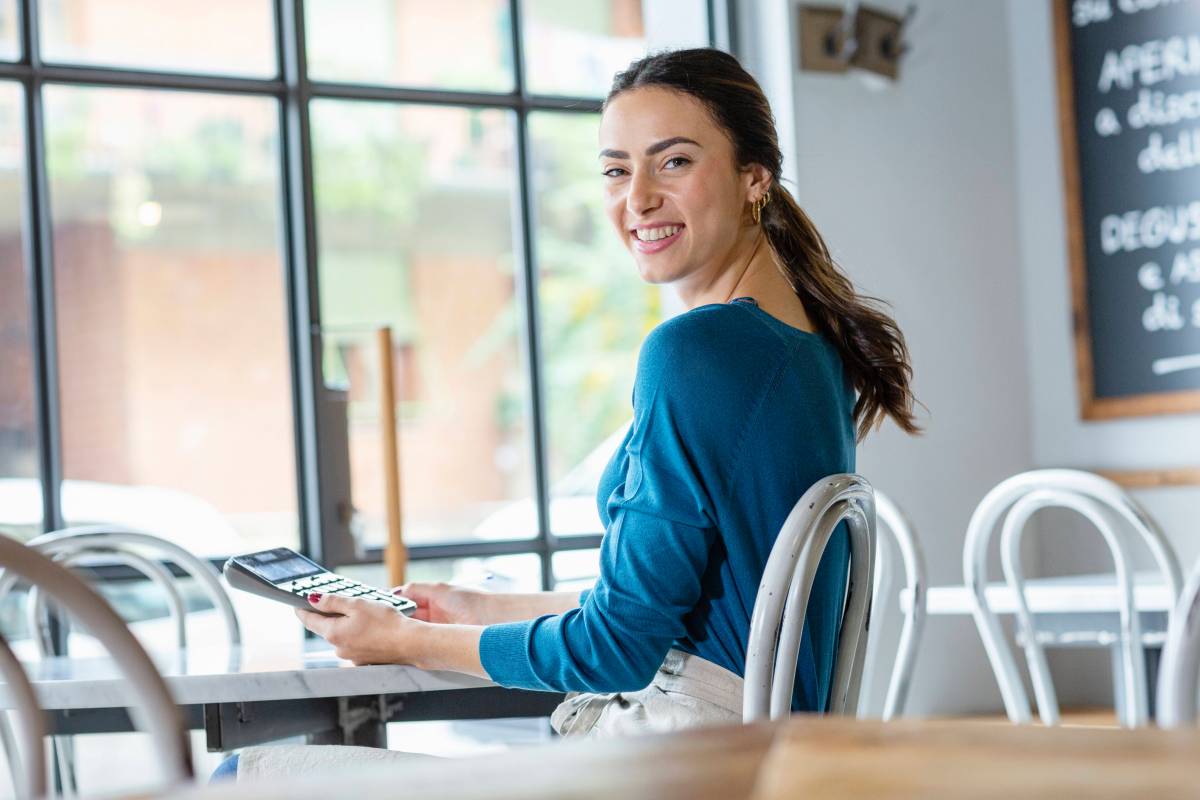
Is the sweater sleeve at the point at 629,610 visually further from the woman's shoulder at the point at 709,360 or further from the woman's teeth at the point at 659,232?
the woman's teeth at the point at 659,232

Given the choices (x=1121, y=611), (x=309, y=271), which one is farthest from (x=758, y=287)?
(x=309, y=271)

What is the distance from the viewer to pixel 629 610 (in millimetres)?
1247

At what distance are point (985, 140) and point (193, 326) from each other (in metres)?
2.45

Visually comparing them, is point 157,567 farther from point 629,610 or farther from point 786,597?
point 786,597

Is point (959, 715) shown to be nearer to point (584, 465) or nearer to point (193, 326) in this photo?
point (584, 465)

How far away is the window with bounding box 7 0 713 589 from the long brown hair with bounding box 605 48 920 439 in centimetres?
147

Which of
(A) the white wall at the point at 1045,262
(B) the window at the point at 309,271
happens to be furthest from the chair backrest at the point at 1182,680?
(A) the white wall at the point at 1045,262

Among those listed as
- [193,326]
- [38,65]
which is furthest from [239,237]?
[38,65]

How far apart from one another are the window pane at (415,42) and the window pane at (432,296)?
0.39ft

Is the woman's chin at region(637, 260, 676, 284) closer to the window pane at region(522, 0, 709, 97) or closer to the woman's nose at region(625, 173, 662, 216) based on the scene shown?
the woman's nose at region(625, 173, 662, 216)

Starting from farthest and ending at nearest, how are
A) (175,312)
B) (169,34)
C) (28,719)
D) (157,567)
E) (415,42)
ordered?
(415,42), (175,312), (169,34), (157,567), (28,719)

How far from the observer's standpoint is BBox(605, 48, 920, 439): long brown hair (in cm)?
145

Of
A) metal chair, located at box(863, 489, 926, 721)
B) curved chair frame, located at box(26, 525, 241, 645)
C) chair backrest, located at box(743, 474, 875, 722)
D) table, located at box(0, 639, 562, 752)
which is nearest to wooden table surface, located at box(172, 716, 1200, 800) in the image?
chair backrest, located at box(743, 474, 875, 722)

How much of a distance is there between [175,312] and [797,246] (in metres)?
2.92
